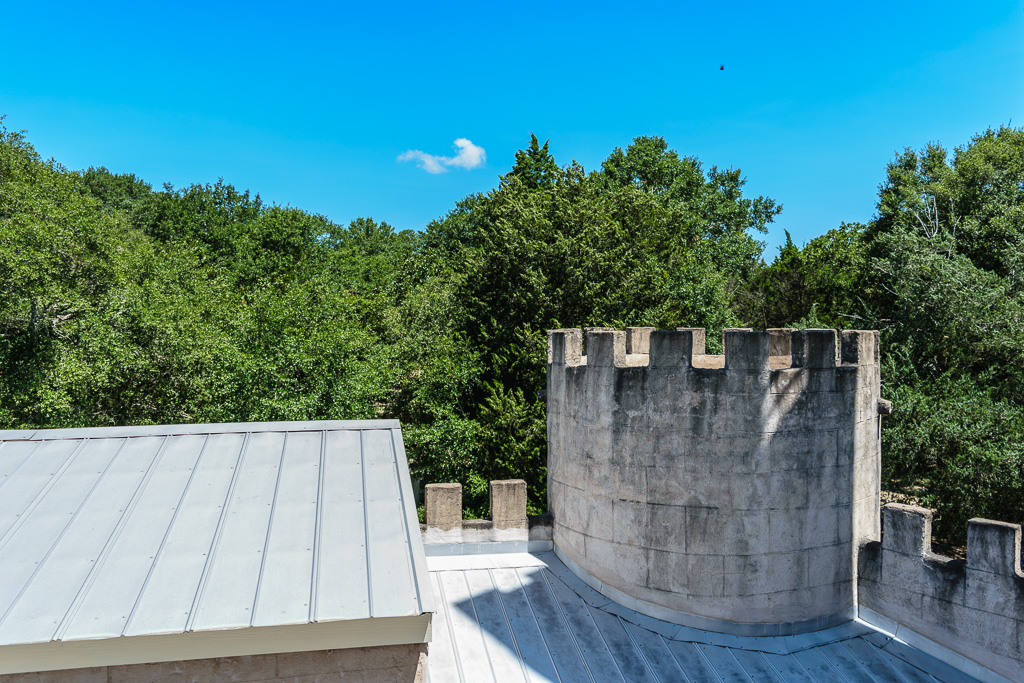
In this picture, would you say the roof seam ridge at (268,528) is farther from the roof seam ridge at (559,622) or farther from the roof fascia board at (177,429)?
the roof seam ridge at (559,622)

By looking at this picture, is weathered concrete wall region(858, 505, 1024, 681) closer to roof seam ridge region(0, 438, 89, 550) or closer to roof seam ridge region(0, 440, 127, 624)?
roof seam ridge region(0, 440, 127, 624)

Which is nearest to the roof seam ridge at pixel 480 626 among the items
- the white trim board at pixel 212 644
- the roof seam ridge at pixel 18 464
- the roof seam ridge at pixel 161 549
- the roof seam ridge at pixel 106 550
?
the white trim board at pixel 212 644

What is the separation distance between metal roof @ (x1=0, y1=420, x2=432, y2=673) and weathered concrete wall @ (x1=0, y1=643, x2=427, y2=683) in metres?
0.16

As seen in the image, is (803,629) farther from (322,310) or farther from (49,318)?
(49,318)

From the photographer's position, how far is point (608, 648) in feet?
24.9

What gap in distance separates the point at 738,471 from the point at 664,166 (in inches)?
1281

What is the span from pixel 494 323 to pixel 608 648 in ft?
40.2

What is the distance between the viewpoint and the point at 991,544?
7.02 m

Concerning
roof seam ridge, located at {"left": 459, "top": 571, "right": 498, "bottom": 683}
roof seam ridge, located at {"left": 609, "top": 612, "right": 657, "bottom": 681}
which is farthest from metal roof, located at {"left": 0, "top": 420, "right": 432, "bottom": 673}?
roof seam ridge, located at {"left": 609, "top": 612, "right": 657, "bottom": 681}

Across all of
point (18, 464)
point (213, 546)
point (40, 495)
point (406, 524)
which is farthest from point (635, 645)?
point (18, 464)

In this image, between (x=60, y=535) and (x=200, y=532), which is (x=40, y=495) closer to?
(x=60, y=535)

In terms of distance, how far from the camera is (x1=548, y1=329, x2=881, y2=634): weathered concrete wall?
7.77 m

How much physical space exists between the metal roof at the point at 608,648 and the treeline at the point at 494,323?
5.57 meters

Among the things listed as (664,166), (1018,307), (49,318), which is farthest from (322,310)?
(664,166)
